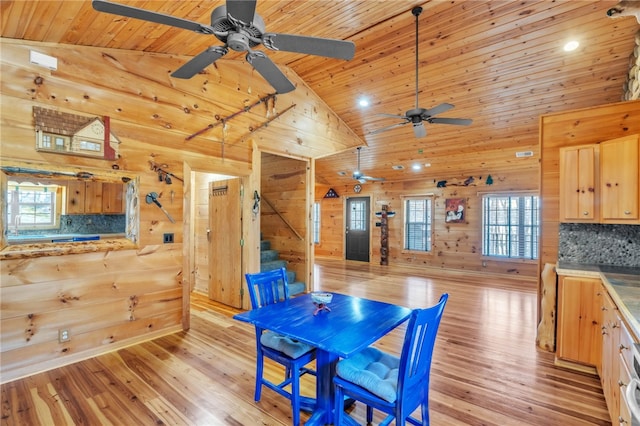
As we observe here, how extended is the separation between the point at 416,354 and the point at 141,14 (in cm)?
237

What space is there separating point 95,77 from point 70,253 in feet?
5.69

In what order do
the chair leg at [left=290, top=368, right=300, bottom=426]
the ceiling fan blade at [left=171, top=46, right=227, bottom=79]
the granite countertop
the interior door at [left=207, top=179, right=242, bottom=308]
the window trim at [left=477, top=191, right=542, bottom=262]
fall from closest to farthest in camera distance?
the granite countertop, the chair leg at [left=290, top=368, right=300, bottom=426], the ceiling fan blade at [left=171, top=46, right=227, bottom=79], the interior door at [left=207, top=179, right=242, bottom=308], the window trim at [left=477, top=191, right=542, bottom=262]

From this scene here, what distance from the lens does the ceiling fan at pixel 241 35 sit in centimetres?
160

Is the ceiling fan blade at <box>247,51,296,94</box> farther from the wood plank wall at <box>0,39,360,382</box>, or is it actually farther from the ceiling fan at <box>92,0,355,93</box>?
the wood plank wall at <box>0,39,360,382</box>

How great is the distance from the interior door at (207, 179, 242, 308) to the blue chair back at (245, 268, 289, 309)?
202 centimetres

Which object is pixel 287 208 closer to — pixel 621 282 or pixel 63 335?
pixel 63 335

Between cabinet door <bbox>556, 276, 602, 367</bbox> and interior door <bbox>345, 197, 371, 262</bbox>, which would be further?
interior door <bbox>345, 197, 371, 262</bbox>

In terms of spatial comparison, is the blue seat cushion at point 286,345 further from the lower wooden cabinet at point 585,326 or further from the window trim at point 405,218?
the window trim at point 405,218

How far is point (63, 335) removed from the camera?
2834 millimetres

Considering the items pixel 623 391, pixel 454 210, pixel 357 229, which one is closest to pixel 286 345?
pixel 623 391

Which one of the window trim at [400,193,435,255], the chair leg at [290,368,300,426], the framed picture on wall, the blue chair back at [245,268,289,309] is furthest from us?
the window trim at [400,193,435,255]

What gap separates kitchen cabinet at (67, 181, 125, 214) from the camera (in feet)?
9.91

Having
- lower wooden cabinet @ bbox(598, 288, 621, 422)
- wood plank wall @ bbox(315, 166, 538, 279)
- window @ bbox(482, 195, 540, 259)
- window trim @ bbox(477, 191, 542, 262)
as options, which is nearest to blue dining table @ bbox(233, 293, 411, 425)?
lower wooden cabinet @ bbox(598, 288, 621, 422)

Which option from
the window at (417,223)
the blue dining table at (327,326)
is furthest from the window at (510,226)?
the blue dining table at (327,326)
